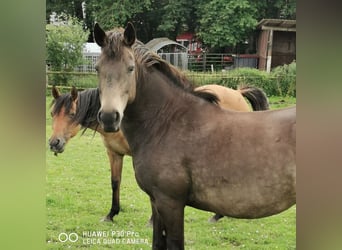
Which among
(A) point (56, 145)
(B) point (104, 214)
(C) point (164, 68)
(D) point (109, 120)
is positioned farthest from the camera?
(B) point (104, 214)

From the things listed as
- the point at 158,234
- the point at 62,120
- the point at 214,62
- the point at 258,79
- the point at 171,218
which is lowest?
the point at 158,234

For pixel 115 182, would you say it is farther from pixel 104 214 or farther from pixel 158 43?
pixel 158 43

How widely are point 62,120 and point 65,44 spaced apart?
1.60ft

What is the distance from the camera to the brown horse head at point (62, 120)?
2703 millimetres

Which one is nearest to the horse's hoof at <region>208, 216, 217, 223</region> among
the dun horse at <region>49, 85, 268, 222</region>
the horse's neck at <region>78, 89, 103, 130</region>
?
the dun horse at <region>49, 85, 268, 222</region>

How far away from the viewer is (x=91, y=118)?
2865 millimetres

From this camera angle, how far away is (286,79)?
272 centimetres

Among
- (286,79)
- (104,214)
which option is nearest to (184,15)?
(286,79)

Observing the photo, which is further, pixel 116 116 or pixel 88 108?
pixel 88 108

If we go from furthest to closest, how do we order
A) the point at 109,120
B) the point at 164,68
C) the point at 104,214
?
1. the point at 104,214
2. the point at 164,68
3. the point at 109,120

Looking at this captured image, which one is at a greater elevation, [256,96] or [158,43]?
[158,43]

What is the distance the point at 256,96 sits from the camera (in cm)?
286
